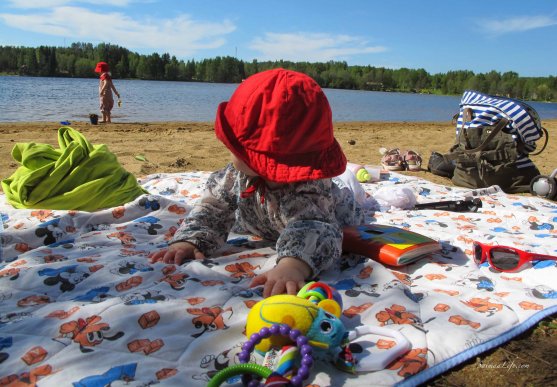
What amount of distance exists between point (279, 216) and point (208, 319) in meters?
0.72

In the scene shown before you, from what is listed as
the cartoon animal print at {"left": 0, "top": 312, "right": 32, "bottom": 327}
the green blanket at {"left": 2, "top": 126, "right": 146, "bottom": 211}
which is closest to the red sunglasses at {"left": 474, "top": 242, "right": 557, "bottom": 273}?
the cartoon animal print at {"left": 0, "top": 312, "right": 32, "bottom": 327}

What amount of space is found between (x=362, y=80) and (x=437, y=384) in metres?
69.9

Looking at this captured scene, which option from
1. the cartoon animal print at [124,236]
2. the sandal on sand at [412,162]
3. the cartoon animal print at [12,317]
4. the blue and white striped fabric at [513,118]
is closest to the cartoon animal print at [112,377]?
the cartoon animal print at [12,317]

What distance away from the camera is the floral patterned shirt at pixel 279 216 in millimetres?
1903

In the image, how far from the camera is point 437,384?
134cm

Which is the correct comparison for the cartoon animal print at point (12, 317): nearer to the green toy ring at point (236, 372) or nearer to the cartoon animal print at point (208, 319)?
the cartoon animal print at point (208, 319)

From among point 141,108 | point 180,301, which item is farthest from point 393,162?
point 141,108

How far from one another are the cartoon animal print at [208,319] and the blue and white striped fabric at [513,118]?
154 inches

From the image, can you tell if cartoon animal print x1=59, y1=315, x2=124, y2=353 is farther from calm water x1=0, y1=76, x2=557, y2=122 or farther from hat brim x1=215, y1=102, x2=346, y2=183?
calm water x1=0, y1=76, x2=557, y2=122

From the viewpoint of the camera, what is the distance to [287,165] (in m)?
1.87

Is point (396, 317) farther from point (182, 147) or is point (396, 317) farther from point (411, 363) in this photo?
point (182, 147)

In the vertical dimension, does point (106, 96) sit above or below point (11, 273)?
above

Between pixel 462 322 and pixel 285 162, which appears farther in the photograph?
pixel 285 162

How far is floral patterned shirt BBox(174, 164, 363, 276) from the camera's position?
74.9 inches
